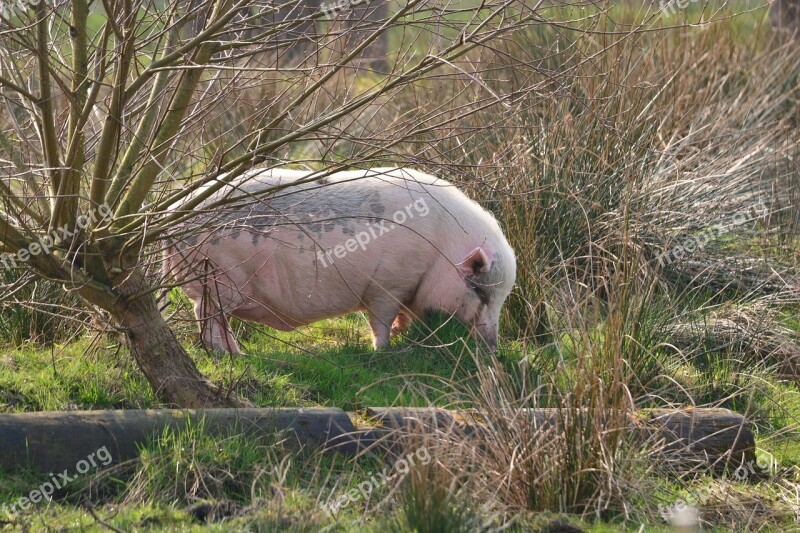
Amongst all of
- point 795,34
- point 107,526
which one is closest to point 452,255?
point 107,526

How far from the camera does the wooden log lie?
4.10 m

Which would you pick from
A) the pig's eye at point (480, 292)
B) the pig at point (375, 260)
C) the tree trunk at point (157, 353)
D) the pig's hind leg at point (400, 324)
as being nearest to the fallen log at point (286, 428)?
the tree trunk at point (157, 353)

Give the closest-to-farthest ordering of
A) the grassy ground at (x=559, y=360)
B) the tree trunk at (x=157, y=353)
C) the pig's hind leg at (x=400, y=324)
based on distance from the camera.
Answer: the grassy ground at (x=559, y=360)
the tree trunk at (x=157, y=353)
the pig's hind leg at (x=400, y=324)

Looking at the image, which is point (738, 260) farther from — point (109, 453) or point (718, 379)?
point (109, 453)

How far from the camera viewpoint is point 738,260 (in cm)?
763

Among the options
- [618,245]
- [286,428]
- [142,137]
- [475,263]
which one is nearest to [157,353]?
[286,428]

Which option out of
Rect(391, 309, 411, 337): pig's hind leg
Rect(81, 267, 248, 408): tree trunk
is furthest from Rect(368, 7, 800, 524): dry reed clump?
Rect(81, 267, 248, 408): tree trunk

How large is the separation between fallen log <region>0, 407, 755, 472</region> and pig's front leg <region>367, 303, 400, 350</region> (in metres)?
1.64

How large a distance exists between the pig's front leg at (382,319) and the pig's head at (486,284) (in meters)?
0.40

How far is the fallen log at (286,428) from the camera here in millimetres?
4109

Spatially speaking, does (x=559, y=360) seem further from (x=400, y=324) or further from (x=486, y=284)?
(x=400, y=324)

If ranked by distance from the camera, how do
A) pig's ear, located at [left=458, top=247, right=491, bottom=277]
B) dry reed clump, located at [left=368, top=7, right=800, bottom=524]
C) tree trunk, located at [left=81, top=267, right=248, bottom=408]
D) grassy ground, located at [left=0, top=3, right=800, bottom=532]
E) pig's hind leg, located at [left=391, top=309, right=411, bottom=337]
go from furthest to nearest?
1. pig's hind leg, located at [left=391, top=309, right=411, bottom=337]
2. pig's ear, located at [left=458, top=247, right=491, bottom=277]
3. tree trunk, located at [left=81, top=267, right=248, bottom=408]
4. dry reed clump, located at [left=368, top=7, right=800, bottom=524]
5. grassy ground, located at [left=0, top=3, right=800, bottom=532]

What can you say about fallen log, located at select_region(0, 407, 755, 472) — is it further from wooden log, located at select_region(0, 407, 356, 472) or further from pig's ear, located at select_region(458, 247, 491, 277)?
pig's ear, located at select_region(458, 247, 491, 277)

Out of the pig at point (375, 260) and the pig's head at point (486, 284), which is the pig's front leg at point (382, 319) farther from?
the pig's head at point (486, 284)
